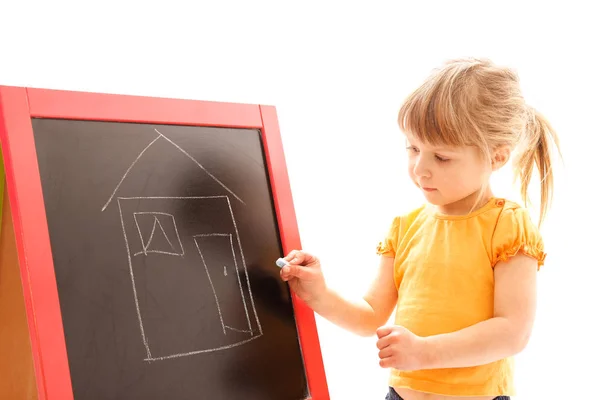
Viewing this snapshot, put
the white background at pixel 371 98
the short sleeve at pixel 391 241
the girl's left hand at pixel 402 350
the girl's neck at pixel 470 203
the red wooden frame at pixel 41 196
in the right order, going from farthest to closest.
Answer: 1. the white background at pixel 371 98
2. the short sleeve at pixel 391 241
3. the girl's neck at pixel 470 203
4. the girl's left hand at pixel 402 350
5. the red wooden frame at pixel 41 196

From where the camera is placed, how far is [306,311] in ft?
4.40

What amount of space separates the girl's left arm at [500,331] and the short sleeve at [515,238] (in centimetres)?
1

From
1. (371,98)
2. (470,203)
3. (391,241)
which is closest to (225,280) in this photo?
(391,241)

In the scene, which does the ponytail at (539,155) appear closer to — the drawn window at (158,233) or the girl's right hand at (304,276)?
the girl's right hand at (304,276)

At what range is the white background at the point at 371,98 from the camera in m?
1.67

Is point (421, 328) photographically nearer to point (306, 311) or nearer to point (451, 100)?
point (306, 311)

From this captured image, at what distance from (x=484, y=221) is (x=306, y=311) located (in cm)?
38

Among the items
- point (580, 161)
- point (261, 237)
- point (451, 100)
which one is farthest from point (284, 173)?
point (580, 161)

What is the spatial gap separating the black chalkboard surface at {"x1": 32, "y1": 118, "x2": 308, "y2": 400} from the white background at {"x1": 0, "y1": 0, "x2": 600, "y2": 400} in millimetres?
348

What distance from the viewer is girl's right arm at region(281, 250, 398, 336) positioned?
1.31m

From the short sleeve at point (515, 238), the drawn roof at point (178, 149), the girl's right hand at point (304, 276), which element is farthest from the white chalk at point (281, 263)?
the short sleeve at point (515, 238)

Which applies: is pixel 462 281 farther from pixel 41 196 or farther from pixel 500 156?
pixel 41 196

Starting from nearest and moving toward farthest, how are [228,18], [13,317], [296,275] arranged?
[13,317]
[296,275]
[228,18]

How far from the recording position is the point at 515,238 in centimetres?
118
